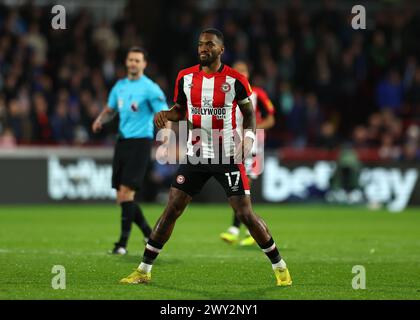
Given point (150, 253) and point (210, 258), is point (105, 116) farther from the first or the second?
point (150, 253)

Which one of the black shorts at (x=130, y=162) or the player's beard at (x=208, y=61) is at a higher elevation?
the player's beard at (x=208, y=61)

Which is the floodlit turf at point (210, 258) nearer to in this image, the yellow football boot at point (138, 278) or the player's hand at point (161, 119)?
the yellow football boot at point (138, 278)

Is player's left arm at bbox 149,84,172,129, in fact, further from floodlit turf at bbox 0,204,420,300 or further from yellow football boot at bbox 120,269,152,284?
yellow football boot at bbox 120,269,152,284

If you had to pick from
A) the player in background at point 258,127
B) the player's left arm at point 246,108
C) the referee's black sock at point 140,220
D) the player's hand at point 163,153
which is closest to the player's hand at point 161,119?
the player's hand at point 163,153

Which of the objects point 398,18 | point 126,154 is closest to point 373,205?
point 398,18

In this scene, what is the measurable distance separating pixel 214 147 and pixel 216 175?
0.87 ft

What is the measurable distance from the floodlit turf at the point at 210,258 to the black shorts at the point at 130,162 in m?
0.91

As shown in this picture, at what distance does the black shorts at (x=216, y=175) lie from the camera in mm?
8797

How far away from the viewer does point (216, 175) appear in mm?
8898

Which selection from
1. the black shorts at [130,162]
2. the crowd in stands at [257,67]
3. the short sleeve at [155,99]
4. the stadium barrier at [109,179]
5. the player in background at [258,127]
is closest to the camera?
the black shorts at [130,162]

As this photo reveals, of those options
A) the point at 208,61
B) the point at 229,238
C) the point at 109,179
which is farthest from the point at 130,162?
the point at 109,179

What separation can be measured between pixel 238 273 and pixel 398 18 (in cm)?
1746

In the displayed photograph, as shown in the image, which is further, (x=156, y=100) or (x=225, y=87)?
(x=156, y=100)

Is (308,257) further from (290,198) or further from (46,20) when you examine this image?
(46,20)
